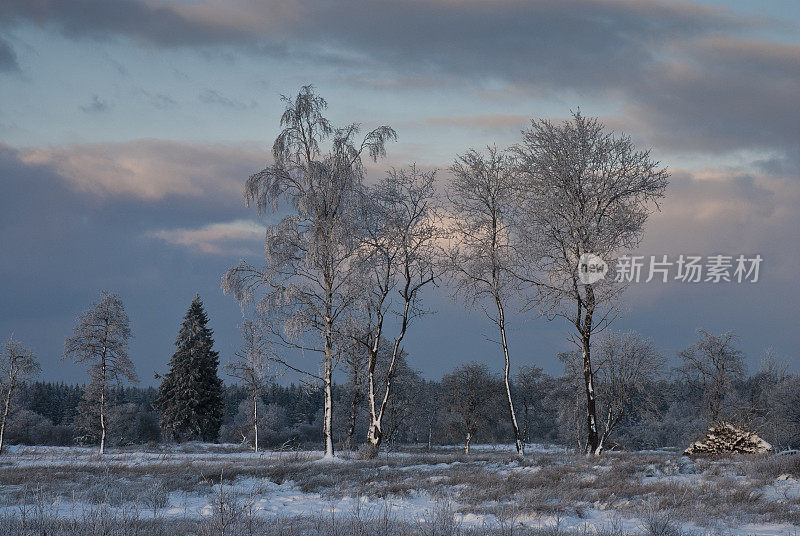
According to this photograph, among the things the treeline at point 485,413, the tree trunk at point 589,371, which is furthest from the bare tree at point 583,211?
the treeline at point 485,413

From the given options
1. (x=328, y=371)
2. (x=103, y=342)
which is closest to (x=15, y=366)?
(x=103, y=342)

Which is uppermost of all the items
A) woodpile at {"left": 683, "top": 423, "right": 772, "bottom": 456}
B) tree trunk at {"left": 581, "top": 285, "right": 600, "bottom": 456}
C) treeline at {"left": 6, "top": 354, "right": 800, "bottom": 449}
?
tree trunk at {"left": 581, "top": 285, "right": 600, "bottom": 456}

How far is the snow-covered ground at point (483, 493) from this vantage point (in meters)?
9.59

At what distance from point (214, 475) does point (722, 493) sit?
12.3 m

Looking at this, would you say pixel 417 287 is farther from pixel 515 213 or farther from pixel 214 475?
pixel 214 475

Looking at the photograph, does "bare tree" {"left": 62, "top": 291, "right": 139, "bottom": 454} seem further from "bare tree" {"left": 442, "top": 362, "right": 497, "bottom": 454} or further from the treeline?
"bare tree" {"left": 442, "top": 362, "right": 497, "bottom": 454}

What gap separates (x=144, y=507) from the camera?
12.1 meters

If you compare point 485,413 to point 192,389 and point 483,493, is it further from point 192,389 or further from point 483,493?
point 483,493

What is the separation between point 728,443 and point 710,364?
104ft

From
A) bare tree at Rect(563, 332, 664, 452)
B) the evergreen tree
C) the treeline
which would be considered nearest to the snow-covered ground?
the treeline

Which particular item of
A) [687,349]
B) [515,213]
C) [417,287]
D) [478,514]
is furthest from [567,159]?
[687,349]

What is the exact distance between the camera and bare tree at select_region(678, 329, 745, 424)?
47.0 metres

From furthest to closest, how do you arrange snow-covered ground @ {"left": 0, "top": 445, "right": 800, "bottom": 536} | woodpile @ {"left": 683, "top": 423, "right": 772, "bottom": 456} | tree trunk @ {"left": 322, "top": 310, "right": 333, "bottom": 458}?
tree trunk @ {"left": 322, "top": 310, "right": 333, "bottom": 458}, woodpile @ {"left": 683, "top": 423, "right": 772, "bottom": 456}, snow-covered ground @ {"left": 0, "top": 445, "right": 800, "bottom": 536}

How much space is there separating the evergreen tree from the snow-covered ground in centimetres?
3787
